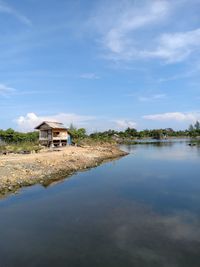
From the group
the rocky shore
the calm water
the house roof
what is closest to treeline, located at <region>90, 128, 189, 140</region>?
the house roof

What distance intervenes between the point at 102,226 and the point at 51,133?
48.5 metres

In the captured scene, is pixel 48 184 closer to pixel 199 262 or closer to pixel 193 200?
pixel 193 200

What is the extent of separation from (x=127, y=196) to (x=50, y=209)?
5.98 m

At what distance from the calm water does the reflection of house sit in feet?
124

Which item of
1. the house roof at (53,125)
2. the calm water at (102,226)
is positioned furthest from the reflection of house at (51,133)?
the calm water at (102,226)

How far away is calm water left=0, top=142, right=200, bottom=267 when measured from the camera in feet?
35.8

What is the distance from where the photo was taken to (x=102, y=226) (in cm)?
1445

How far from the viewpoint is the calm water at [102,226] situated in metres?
10.9

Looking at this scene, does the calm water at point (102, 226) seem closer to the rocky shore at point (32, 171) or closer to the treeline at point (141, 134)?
the rocky shore at point (32, 171)

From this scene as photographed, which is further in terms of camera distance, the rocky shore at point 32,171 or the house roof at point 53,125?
the house roof at point 53,125

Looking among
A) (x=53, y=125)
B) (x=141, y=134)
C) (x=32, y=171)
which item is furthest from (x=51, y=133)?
(x=141, y=134)

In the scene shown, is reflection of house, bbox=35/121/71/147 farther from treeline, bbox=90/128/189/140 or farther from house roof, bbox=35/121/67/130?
treeline, bbox=90/128/189/140

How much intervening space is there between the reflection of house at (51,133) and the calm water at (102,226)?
124 ft

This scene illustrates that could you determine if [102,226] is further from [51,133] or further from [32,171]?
[51,133]
